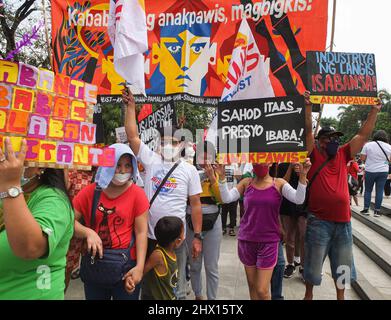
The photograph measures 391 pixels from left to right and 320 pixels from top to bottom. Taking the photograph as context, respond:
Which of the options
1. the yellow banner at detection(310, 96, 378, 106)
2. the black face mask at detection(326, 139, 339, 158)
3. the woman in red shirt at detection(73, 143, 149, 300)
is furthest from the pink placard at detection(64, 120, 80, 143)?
the black face mask at detection(326, 139, 339, 158)

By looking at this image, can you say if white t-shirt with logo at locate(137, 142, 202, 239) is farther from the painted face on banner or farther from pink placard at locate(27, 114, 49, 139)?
pink placard at locate(27, 114, 49, 139)

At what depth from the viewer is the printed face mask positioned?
3407 mm

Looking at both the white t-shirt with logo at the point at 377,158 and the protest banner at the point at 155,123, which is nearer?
the protest banner at the point at 155,123

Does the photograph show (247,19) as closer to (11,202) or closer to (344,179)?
(344,179)

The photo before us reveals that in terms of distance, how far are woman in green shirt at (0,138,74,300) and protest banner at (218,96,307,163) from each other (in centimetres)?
188

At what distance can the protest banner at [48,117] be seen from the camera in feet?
5.25

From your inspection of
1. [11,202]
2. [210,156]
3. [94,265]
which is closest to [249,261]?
[210,156]

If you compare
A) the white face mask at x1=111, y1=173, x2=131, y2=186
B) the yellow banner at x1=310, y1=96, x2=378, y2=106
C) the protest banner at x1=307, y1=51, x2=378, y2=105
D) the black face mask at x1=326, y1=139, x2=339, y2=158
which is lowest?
the white face mask at x1=111, y1=173, x2=131, y2=186

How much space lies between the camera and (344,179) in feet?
11.8

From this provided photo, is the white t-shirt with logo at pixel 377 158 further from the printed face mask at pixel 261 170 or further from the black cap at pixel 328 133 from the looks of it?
the printed face mask at pixel 261 170

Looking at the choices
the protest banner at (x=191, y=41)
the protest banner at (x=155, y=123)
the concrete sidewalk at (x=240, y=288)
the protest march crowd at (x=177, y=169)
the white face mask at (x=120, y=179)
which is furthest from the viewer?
the protest banner at (x=155, y=123)

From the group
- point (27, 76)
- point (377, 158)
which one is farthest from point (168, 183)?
point (377, 158)

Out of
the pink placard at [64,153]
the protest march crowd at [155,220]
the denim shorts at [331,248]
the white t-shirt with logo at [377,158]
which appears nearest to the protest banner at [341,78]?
the protest march crowd at [155,220]
